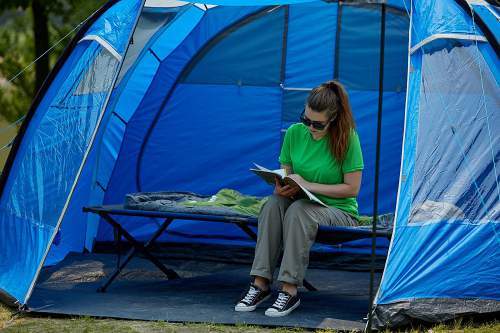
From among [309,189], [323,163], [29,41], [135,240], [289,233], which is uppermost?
[29,41]

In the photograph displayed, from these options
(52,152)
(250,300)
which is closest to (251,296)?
(250,300)

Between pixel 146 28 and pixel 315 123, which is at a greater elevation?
pixel 146 28

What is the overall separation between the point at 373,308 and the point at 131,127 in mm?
2707

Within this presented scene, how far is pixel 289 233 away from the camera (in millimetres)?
5035

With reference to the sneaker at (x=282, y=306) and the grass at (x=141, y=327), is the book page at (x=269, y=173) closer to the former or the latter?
the sneaker at (x=282, y=306)

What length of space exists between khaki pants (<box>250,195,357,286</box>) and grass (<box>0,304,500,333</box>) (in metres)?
0.36

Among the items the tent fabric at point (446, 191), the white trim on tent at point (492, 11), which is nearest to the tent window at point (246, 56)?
the white trim on tent at point (492, 11)

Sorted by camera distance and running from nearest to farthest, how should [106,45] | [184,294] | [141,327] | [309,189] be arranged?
[141,327] < [309,189] < [106,45] < [184,294]

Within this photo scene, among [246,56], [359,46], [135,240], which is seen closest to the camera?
[135,240]

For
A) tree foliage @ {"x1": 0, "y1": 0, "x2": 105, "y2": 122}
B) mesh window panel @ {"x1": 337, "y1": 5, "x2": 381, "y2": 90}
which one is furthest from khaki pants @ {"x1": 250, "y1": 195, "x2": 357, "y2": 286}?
tree foliage @ {"x1": 0, "y1": 0, "x2": 105, "y2": 122}

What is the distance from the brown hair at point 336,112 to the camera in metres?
5.23

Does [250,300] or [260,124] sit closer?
[250,300]

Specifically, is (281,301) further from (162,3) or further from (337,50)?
(162,3)

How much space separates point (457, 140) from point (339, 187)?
26.0 inches
